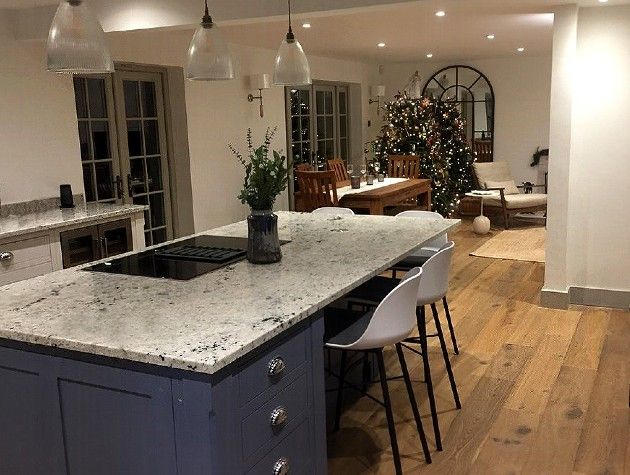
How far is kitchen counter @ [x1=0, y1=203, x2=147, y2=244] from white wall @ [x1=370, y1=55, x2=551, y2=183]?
6.61 m

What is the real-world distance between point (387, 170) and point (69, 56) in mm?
6780

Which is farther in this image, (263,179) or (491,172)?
(491,172)

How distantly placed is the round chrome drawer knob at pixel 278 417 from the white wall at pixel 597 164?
3.46 meters

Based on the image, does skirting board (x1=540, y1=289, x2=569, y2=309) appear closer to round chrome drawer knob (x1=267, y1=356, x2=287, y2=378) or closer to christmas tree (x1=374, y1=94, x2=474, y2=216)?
round chrome drawer knob (x1=267, y1=356, x2=287, y2=378)

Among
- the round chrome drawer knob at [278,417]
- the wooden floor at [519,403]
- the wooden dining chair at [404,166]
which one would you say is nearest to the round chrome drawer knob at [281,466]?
the round chrome drawer knob at [278,417]

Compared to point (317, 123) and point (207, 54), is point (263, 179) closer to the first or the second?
point (207, 54)

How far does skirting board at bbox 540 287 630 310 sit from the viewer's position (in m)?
4.87

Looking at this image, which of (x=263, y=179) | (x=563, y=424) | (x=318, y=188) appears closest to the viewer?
(x=263, y=179)

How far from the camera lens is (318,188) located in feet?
20.5

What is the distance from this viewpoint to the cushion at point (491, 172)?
29.0 ft

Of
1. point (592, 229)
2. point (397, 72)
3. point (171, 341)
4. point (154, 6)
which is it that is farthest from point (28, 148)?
Answer: point (397, 72)

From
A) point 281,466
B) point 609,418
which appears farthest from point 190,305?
point 609,418

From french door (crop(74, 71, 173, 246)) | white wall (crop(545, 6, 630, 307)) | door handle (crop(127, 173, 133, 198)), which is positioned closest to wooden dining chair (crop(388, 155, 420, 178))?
french door (crop(74, 71, 173, 246))

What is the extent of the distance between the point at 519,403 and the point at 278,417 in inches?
70.9
